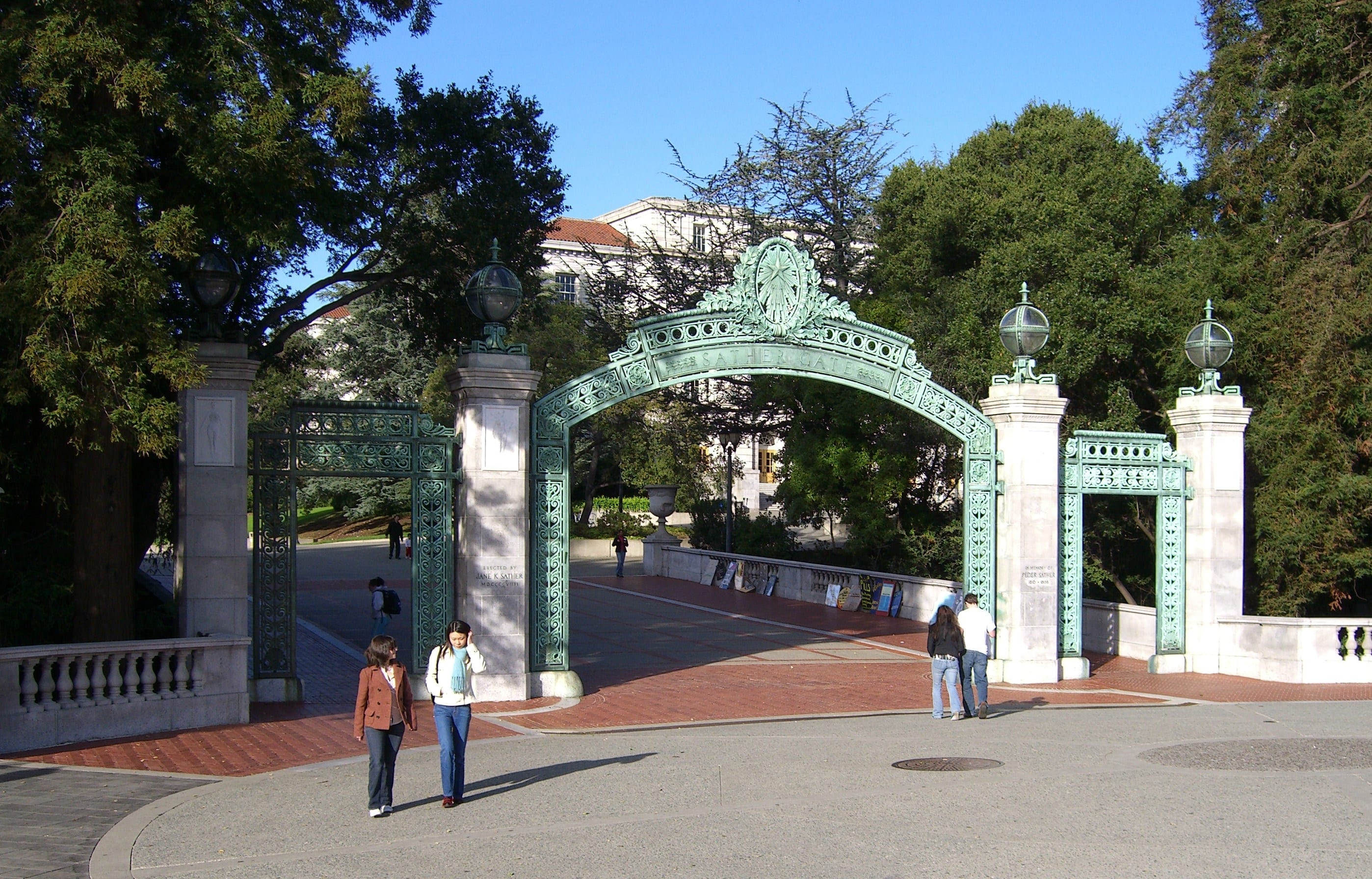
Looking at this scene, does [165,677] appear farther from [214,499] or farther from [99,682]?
[214,499]

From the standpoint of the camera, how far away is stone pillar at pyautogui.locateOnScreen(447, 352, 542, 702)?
1388 centimetres

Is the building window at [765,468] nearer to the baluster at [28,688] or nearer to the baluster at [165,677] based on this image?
the baluster at [165,677]

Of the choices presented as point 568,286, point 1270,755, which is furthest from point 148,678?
point 568,286

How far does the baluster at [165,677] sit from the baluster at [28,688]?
1126 mm

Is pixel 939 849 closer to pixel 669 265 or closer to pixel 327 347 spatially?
pixel 669 265

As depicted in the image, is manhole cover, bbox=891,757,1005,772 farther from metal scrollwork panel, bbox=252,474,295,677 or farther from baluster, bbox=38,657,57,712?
baluster, bbox=38,657,57,712

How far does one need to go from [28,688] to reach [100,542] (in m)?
2.12

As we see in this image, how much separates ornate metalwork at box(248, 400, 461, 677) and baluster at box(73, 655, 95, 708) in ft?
6.52

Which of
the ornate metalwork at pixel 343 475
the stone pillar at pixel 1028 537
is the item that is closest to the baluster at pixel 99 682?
the ornate metalwork at pixel 343 475

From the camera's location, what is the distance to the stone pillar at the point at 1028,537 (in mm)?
15828

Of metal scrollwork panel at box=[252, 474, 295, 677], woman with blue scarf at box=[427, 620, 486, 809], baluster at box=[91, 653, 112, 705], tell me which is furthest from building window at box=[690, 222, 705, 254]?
woman with blue scarf at box=[427, 620, 486, 809]

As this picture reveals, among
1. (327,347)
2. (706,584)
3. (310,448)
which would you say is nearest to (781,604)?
(706,584)

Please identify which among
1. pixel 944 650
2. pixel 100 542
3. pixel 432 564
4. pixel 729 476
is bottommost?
pixel 944 650

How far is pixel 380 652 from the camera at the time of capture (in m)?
8.76
